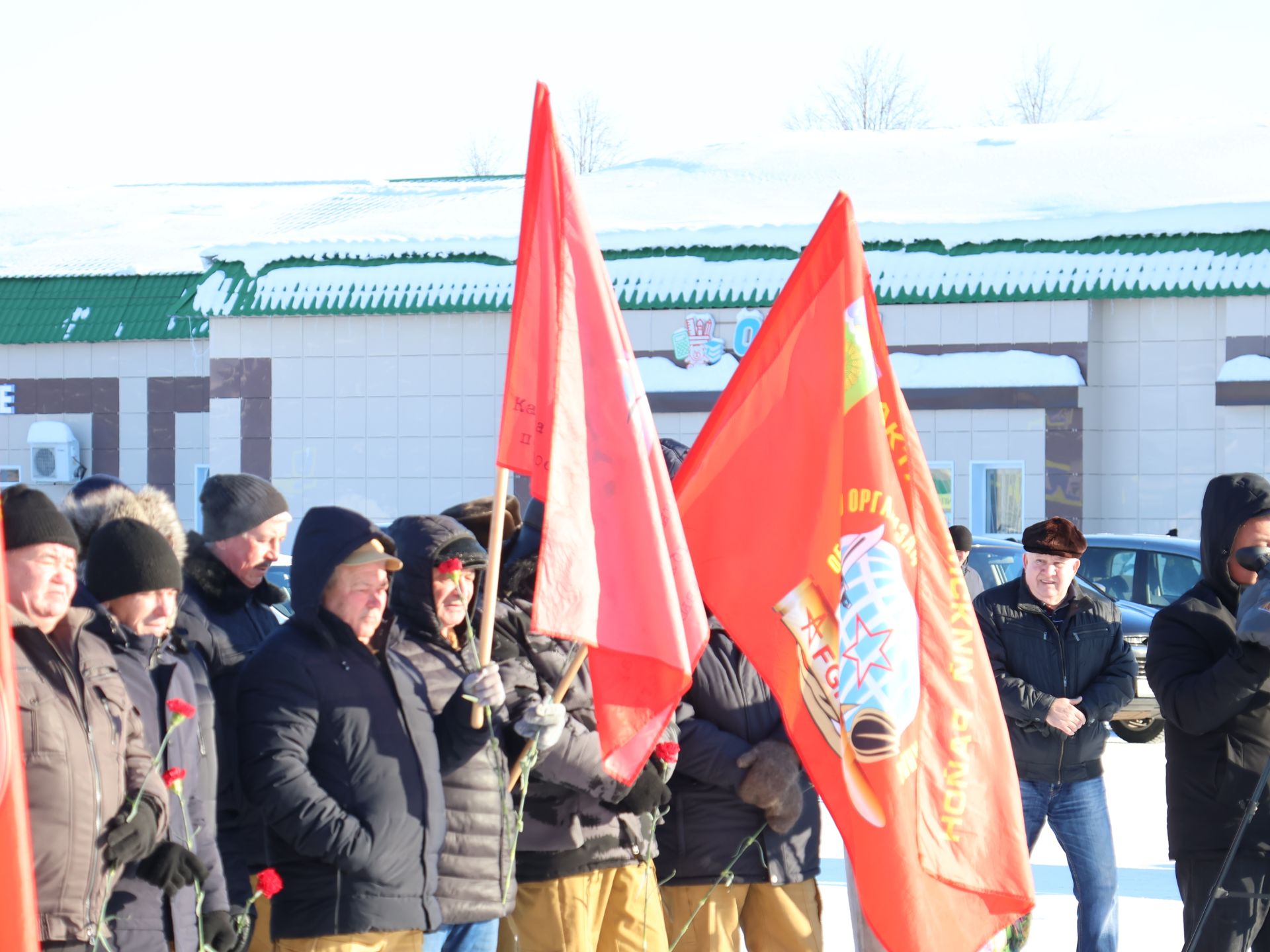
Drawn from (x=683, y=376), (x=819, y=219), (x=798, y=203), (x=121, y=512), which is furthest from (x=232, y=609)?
(x=798, y=203)

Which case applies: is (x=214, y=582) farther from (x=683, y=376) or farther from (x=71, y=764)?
(x=683, y=376)

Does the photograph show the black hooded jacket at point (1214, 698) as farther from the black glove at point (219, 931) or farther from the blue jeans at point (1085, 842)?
the black glove at point (219, 931)

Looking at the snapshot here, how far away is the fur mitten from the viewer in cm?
519

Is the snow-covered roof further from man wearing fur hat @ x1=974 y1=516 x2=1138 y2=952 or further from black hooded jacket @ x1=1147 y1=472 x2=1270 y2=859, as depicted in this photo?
black hooded jacket @ x1=1147 y1=472 x2=1270 y2=859

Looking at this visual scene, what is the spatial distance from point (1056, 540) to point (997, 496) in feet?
34.8

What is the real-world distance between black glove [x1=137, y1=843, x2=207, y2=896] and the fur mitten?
6.14ft

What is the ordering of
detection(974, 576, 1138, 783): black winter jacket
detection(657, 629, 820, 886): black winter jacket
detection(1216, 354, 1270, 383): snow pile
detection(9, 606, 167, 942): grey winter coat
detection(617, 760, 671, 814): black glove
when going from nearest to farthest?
detection(9, 606, 167, 942): grey winter coat → detection(617, 760, 671, 814): black glove → detection(657, 629, 820, 886): black winter jacket → detection(974, 576, 1138, 783): black winter jacket → detection(1216, 354, 1270, 383): snow pile

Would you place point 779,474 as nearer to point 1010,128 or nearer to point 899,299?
point 899,299

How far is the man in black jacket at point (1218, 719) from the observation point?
500 centimetres

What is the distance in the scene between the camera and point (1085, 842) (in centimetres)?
622

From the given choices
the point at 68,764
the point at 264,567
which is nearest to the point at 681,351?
the point at 264,567

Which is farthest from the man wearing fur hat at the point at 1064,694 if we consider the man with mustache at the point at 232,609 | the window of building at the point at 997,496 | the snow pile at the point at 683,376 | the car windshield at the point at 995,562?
the snow pile at the point at 683,376

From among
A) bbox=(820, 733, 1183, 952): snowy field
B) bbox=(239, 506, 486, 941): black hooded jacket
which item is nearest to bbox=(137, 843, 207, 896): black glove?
bbox=(239, 506, 486, 941): black hooded jacket

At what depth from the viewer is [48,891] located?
11.6ft
